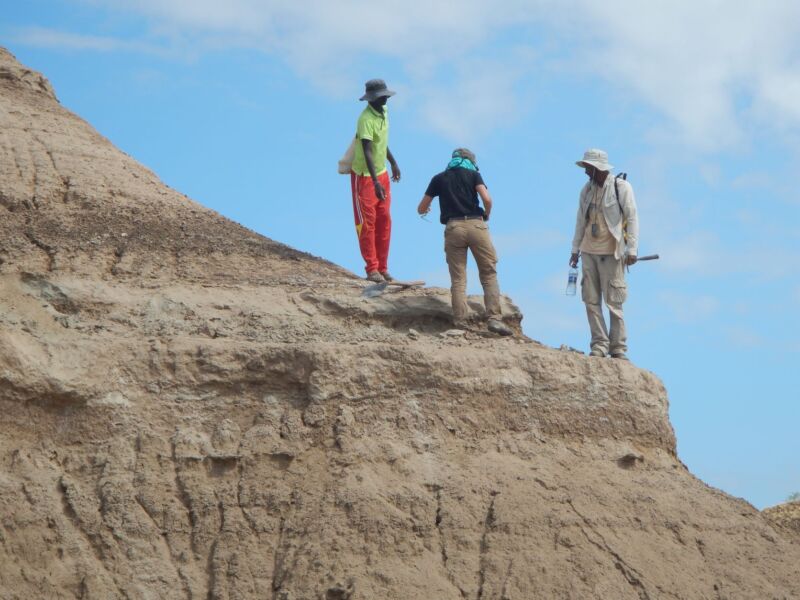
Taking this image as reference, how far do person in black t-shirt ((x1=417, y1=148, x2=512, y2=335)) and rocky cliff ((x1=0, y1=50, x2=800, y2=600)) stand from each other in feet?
0.93

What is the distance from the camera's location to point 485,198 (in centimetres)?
1329

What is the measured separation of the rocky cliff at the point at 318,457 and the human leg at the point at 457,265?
29 centimetres

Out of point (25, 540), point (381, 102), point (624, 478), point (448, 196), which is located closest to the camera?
point (25, 540)

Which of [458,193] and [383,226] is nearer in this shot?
[458,193]

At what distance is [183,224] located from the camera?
14508mm

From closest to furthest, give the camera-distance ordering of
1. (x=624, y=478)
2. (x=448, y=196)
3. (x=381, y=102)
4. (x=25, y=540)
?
(x=25, y=540) → (x=624, y=478) → (x=448, y=196) → (x=381, y=102)

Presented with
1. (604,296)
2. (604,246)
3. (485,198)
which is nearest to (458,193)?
(485,198)

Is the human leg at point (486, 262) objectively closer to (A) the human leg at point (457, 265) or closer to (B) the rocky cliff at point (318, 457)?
(A) the human leg at point (457, 265)

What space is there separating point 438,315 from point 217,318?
2141 millimetres

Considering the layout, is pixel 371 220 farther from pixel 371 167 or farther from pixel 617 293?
pixel 617 293

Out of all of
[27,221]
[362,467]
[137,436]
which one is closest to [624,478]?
[362,467]

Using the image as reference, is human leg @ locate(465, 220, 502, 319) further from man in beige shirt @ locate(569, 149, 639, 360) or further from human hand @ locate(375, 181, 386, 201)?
human hand @ locate(375, 181, 386, 201)

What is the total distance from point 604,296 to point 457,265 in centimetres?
145

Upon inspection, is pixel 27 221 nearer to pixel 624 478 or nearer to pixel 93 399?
pixel 93 399
